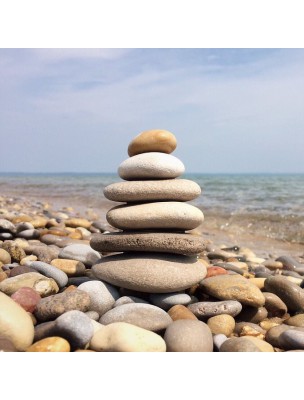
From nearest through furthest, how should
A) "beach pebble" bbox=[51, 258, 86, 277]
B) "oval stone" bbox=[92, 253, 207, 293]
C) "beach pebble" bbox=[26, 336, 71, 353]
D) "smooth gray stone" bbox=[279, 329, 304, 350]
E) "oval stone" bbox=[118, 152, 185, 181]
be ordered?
1. "beach pebble" bbox=[26, 336, 71, 353]
2. "smooth gray stone" bbox=[279, 329, 304, 350]
3. "oval stone" bbox=[92, 253, 207, 293]
4. "oval stone" bbox=[118, 152, 185, 181]
5. "beach pebble" bbox=[51, 258, 86, 277]

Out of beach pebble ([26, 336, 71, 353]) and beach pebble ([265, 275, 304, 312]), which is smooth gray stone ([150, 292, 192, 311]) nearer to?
beach pebble ([265, 275, 304, 312])

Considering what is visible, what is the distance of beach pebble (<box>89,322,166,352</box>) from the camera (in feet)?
8.25

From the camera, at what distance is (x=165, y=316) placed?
298cm

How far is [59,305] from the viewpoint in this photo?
2.91m

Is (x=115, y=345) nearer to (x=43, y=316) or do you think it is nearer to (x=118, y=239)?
(x=43, y=316)

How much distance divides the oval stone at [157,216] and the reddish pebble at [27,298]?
34.6 inches

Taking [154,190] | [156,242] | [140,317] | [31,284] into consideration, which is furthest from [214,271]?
[31,284]

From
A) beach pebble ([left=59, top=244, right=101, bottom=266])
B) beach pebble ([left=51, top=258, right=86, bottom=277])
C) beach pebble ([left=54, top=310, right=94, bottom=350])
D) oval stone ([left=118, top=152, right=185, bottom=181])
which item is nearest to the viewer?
beach pebble ([left=54, top=310, right=94, bottom=350])

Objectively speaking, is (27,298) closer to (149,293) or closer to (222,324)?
(149,293)

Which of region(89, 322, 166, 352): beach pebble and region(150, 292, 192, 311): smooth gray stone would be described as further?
region(150, 292, 192, 311): smooth gray stone

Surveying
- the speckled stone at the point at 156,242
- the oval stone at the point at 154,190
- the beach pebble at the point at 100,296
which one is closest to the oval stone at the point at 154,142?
the oval stone at the point at 154,190

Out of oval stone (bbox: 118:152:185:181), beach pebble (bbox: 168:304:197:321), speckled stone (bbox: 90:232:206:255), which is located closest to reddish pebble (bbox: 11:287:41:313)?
speckled stone (bbox: 90:232:206:255)

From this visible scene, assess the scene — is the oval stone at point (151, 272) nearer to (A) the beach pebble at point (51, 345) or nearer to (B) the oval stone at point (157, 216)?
(B) the oval stone at point (157, 216)

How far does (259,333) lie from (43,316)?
5.19 ft
